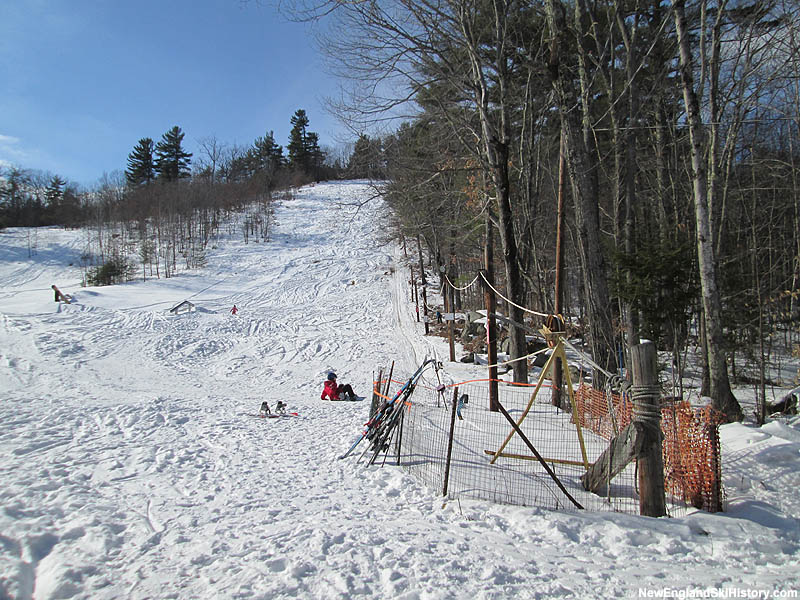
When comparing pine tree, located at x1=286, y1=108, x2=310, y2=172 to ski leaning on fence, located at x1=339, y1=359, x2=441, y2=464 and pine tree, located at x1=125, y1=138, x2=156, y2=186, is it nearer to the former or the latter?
pine tree, located at x1=125, y1=138, x2=156, y2=186

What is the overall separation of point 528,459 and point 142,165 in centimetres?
7699

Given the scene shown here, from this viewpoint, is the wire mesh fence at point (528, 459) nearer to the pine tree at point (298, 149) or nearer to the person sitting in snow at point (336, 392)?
the person sitting in snow at point (336, 392)

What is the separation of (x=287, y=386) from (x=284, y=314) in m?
10.9

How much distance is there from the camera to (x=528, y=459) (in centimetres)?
554

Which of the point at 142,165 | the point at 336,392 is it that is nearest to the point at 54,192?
the point at 142,165

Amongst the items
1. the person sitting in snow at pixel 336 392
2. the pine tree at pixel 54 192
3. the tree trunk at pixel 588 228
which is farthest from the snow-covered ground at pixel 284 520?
the pine tree at pixel 54 192

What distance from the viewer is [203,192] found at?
51844 mm

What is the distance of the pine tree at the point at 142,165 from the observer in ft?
215

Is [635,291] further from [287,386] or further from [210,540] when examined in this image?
[287,386]

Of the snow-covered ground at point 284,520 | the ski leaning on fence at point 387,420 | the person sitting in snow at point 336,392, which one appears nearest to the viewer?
the snow-covered ground at point 284,520

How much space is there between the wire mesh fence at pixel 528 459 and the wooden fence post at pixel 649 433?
0.40 metres

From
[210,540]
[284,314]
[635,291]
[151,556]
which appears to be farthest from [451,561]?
[284,314]

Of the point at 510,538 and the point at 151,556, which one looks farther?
the point at 510,538

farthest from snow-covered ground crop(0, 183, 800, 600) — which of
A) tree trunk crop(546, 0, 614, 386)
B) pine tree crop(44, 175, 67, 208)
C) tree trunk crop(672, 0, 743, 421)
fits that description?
pine tree crop(44, 175, 67, 208)
